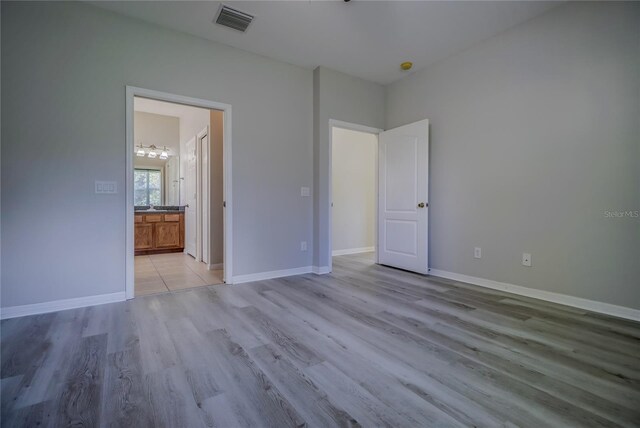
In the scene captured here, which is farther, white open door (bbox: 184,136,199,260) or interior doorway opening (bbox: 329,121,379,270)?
interior doorway opening (bbox: 329,121,379,270)

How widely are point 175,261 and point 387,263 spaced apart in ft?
A: 11.3

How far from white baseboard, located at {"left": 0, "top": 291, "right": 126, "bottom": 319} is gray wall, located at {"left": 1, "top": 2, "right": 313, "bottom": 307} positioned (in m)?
0.04

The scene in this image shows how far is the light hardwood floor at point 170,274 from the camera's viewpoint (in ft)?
10.8

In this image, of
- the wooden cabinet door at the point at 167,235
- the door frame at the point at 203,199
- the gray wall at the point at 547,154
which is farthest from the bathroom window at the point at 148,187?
the gray wall at the point at 547,154

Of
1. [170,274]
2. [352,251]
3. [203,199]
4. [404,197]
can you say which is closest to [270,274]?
[170,274]

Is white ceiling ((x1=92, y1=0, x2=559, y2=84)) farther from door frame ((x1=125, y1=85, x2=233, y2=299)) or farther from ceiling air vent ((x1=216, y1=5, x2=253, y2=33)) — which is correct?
door frame ((x1=125, y1=85, x2=233, y2=299))

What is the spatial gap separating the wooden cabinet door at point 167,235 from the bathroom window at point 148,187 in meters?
0.72

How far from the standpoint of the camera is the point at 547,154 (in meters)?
2.80

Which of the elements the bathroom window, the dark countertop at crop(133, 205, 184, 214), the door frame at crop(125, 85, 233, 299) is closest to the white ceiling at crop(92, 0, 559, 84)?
the door frame at crop(125, 85, 233, 299)

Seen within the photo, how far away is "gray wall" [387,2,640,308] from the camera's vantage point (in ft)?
7.86

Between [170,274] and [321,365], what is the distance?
3008 mm

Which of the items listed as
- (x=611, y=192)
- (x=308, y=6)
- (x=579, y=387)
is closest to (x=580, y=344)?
(x=579, y=387)

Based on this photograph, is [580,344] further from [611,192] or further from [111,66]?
[111,66]

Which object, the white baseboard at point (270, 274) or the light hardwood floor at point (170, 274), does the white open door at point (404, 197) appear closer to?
the white baseboard at point (270, 274)
